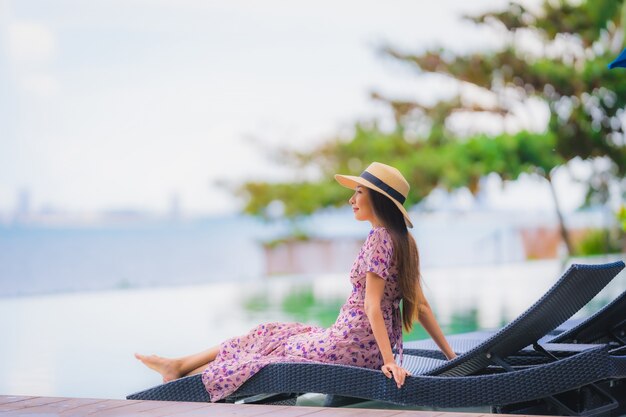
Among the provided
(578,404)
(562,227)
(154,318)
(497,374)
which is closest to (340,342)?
(497,374)

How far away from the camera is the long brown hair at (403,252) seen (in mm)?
3455

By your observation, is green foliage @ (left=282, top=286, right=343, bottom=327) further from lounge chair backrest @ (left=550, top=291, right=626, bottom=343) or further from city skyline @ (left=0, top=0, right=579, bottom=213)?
city skyline @ (left=0, top=0, right=579, bottom=213)

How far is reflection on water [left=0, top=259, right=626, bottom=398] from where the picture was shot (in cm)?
Result: 592

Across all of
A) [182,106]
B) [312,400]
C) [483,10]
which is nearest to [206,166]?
[182,106]

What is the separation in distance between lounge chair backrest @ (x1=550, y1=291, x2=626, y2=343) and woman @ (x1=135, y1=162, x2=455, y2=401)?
56 cm

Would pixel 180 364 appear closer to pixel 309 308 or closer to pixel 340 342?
pixel 340 342

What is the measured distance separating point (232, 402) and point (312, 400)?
906mm

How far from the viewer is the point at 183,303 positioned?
488 inches

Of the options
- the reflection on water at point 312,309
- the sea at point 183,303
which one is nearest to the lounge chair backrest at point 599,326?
the sea at point 183,303

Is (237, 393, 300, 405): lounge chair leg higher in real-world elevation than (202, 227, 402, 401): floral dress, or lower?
lower

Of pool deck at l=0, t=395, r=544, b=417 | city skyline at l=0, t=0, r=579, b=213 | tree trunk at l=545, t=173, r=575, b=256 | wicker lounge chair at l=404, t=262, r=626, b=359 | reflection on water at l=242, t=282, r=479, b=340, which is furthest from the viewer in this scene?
city skyline at l=0, t=0, r=579, b=213

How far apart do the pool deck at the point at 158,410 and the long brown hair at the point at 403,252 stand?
44 centimetres

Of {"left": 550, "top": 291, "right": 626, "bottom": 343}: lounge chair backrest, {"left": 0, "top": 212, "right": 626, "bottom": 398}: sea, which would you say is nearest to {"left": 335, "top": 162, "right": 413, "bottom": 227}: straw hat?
{"left": 550, "top": 291, "right": 626, "bottom": 343}: lounge chair backrest

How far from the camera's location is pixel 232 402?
374 cm
